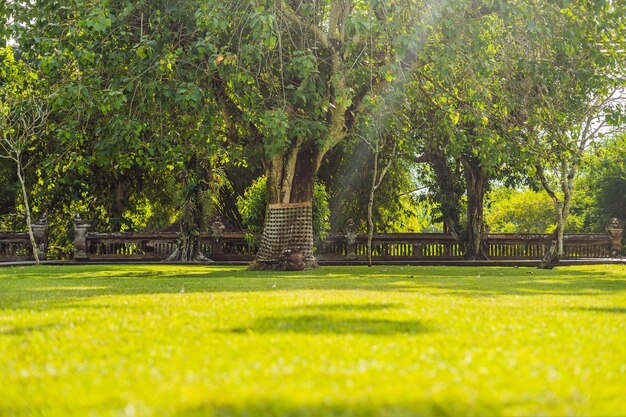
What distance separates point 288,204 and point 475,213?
18.6 meters

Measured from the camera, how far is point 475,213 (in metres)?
42.5

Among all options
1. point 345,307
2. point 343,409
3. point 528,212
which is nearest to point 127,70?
point 345,307

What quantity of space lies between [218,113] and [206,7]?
551 centimetres

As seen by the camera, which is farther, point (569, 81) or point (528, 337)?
point (569, 81)

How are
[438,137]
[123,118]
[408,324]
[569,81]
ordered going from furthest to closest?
[438,137], [569,81], [123,118], [408,324]

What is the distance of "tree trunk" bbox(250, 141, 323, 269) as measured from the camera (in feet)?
85.5

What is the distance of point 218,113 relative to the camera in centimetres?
2567

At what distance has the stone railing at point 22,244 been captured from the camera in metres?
38.7

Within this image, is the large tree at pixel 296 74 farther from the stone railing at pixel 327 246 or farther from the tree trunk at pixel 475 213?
the tree trunk at pixel 475 213

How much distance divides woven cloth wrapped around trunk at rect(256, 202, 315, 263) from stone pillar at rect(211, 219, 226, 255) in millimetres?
12384

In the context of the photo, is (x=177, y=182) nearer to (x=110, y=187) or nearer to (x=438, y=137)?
(x=110, y=187)

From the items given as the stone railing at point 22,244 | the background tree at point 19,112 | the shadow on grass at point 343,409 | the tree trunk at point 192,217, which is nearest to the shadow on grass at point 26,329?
the shadow on grass at point 343,409

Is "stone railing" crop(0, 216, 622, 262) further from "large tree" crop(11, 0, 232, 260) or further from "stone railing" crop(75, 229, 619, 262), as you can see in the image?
"large tree" crop(11, 0, 232, 260)

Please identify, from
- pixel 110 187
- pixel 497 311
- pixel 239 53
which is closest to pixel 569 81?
pixel 239 53
